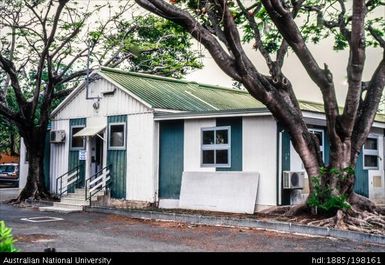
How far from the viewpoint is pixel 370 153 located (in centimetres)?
1844

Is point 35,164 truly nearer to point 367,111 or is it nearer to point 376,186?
point 367,111

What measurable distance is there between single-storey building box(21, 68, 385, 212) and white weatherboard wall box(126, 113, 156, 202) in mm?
36

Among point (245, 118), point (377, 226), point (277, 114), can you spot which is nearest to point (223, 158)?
point (245, 118)

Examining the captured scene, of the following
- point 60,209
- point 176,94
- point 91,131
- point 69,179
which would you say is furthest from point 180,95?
point 60,209

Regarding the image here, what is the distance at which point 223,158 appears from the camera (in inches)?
629

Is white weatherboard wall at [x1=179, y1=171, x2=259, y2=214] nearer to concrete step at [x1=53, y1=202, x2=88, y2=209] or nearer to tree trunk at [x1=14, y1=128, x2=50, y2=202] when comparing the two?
concrete step at [x1=53, y1=202, x2=88, y2=209]

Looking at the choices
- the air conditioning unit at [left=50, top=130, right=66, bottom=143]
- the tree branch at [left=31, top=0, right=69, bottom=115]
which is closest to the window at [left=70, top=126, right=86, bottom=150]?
the air conditioning unit at [left=50, top=130, right=66, bottom=143]

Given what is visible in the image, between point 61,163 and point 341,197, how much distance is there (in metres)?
12.7

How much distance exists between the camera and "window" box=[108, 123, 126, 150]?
18.5 metres

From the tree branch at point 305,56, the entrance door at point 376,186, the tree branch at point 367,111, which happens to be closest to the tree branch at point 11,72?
the tree branch at point 305,56

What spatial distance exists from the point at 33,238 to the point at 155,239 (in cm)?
265

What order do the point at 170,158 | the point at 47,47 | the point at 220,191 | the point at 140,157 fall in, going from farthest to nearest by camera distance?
the point at 47,47 < the point at 140,157 < the point at 170,158 < the point at 220,191
